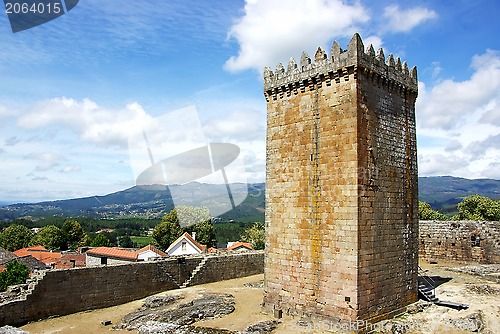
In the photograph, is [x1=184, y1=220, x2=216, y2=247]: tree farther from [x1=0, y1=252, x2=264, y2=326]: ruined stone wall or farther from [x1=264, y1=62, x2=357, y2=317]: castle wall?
[x1=264, y1=62, x2=357, y2=317]: castle wall

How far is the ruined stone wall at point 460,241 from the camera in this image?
20891 millimetres

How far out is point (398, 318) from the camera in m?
12.0

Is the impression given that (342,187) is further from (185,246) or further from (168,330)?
(185,246)

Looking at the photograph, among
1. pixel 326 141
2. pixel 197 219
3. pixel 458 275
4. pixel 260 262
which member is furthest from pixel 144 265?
→ pixel 197 219

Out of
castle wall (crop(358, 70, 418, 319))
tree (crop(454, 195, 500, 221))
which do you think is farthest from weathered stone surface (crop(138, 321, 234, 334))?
tree (crop(454, 195, 500, 221))

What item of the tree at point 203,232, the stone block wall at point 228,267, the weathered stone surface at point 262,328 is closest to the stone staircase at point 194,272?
the stone block wall at point 228,267

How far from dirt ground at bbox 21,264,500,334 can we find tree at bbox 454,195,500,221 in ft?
90.9

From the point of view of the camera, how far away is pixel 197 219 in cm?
5241

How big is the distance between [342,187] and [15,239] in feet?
234

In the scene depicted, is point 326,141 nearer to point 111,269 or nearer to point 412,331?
point 412,331

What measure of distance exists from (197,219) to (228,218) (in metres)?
88.9

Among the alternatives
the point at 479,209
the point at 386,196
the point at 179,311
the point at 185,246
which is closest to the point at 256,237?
the point at 185,246

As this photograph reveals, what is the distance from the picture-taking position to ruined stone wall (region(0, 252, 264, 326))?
544 inches

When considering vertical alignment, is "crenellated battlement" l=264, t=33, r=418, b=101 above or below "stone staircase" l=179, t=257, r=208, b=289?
above
